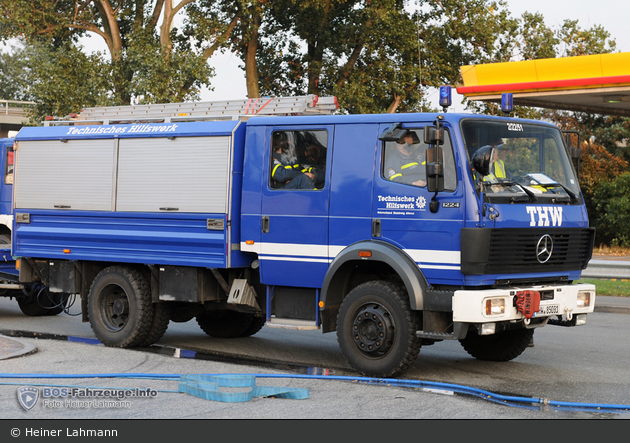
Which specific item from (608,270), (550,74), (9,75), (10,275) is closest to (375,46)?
(550,74)

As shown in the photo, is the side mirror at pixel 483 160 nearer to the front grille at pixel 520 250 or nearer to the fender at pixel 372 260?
the front grille at pixel 520 250

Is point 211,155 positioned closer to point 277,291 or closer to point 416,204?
point 277,291

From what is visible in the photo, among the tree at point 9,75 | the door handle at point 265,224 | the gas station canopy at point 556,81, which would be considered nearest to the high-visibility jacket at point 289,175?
the door handle at point 265,224

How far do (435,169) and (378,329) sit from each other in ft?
5.56

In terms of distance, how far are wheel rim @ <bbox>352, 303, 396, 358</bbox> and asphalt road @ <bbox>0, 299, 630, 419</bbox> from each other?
371 mm

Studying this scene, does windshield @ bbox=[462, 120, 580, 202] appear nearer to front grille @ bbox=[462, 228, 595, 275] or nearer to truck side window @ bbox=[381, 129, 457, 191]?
truck side window @ bbox=[381, 129, 457, 191]

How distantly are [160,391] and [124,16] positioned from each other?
21.8 m

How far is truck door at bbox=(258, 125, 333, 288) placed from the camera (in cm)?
866

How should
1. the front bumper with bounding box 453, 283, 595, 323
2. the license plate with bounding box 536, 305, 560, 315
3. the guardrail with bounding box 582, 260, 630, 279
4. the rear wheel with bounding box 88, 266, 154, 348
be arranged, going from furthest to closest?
the guardrail with bounding box 582, 260, 630, 279, the rear wheel with bounding box 88, 266, 154, 348, the license plate with bounding box 536, 305, 560, 315, the front bumper with bounding box 453, 283, 595, 323

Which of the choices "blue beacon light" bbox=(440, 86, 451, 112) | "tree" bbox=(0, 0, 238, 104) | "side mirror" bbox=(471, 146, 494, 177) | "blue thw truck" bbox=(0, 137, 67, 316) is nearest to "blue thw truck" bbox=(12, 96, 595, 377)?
"side mirror" bbox=(471, 146, 494, 177)

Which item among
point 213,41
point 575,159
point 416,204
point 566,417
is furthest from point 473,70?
point 566,417

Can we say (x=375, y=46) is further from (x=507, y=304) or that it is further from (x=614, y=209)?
(x=507, y=304)

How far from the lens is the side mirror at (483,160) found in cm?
775

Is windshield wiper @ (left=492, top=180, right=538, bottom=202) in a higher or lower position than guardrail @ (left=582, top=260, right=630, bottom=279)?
higher
